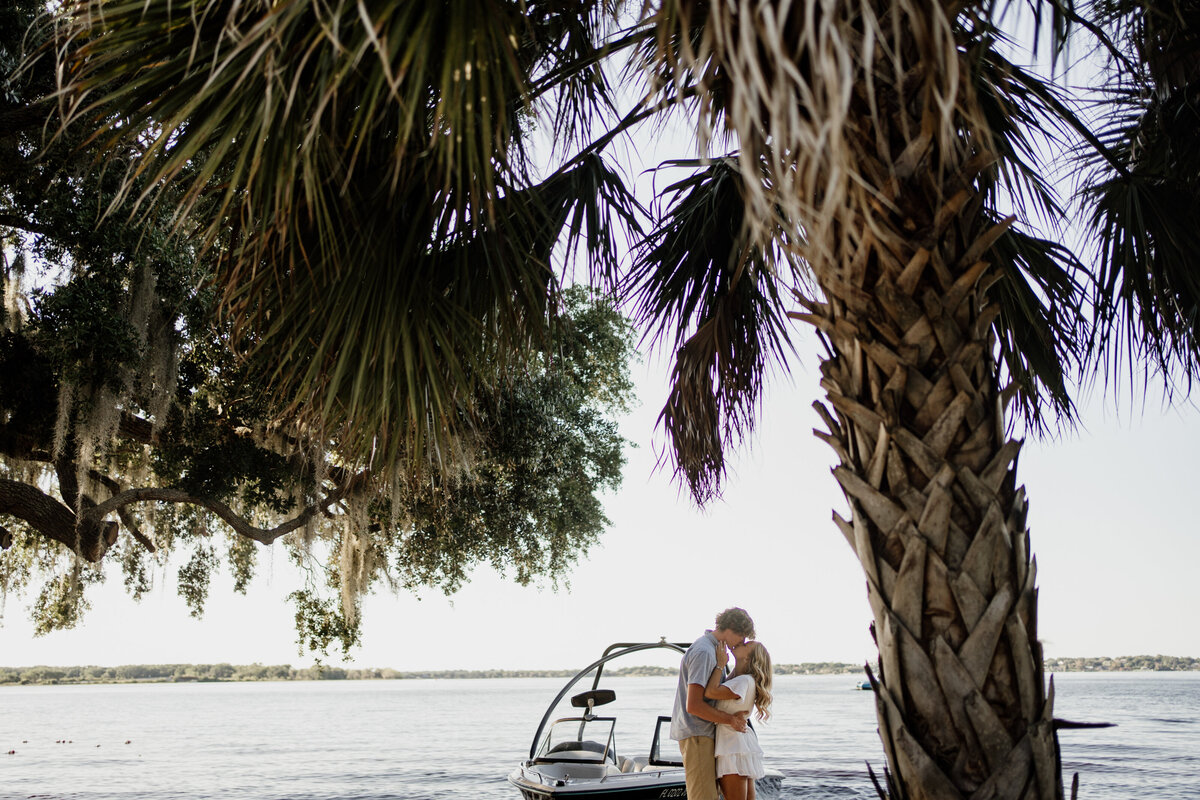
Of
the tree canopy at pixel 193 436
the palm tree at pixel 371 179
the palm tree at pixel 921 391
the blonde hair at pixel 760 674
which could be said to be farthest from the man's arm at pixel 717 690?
the palm tree at pixel 921 391

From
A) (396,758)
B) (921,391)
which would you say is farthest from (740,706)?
(396,758)

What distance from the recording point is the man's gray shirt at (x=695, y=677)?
5.50 m

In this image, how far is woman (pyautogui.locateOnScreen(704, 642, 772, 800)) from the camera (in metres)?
5.48

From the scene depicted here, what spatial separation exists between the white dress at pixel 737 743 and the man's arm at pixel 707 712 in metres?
0.05

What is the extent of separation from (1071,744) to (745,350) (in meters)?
35.0

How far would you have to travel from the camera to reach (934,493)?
265 centimetres

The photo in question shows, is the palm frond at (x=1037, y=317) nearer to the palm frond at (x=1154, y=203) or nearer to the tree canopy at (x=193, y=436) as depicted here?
the palm frond at (x=1154, y=203)

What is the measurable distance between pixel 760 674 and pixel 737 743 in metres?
0.43

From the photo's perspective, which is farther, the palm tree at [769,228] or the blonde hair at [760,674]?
the blonde hair at [760,674]

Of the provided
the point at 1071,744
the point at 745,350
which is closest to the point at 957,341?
the point at 745,350

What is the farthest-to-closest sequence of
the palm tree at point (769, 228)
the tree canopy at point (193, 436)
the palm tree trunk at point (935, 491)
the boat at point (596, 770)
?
1. the boat at point (596, 770)
2. the tree canopy at point (193, 436)
3. the palm tree trunk at point (935, 491)
4. the palm tree at point (769, 228)

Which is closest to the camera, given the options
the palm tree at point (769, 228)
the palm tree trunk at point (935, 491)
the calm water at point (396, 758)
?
the palm tree at point (769, 228)

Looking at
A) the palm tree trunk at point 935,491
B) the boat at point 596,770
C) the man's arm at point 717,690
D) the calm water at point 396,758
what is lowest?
the calm water at point 396,758

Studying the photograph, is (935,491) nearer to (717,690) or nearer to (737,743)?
(717,690)
